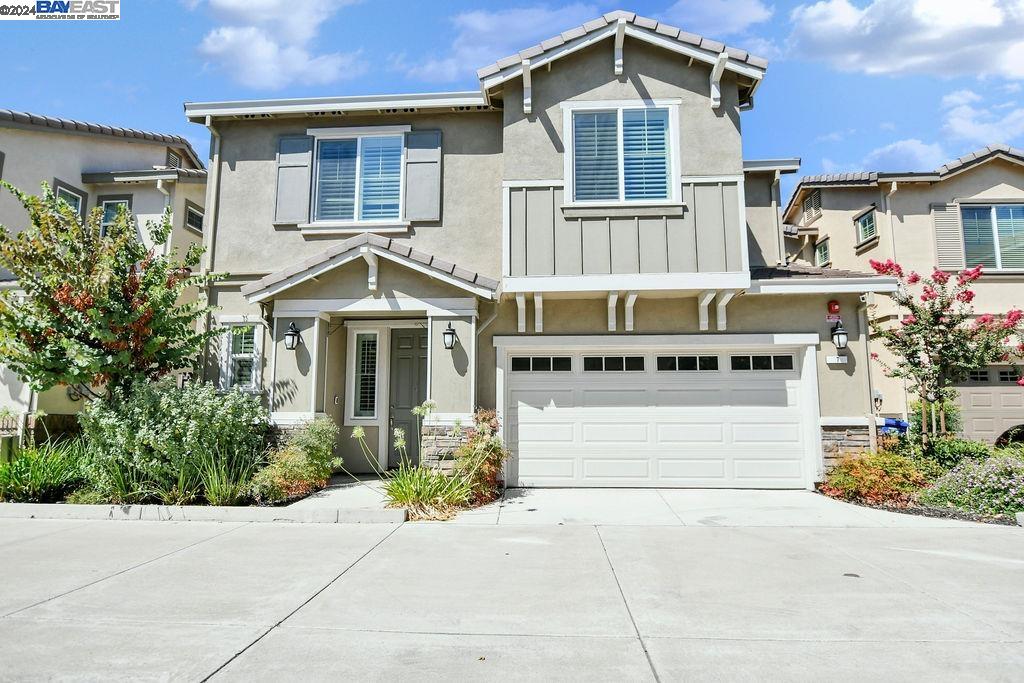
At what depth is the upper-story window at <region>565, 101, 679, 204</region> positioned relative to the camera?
9.16 meters

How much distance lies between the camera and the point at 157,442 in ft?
24.2

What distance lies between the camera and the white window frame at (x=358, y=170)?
992 cm

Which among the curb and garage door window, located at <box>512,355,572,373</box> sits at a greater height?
garage door window, located at <box>512,355,572,373</box>

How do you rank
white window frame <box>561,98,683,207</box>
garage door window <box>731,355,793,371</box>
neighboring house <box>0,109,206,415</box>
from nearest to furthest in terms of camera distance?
white window frame <box>561,98,683,207</box>, garage door window <box>731,355,793,371</box>, neighboring house <box>0,109,206,415</box>

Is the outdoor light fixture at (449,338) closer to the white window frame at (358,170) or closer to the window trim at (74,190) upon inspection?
the white window frame at (358,170)

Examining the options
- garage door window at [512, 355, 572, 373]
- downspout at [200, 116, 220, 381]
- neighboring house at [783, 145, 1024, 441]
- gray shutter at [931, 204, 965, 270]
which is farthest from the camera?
gray shutter at [931, 204, 965, 270]

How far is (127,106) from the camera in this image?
44.5 ft

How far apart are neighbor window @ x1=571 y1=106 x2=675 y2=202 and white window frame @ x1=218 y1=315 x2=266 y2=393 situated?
539 centimetres

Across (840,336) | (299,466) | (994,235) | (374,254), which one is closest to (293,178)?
(374,254)

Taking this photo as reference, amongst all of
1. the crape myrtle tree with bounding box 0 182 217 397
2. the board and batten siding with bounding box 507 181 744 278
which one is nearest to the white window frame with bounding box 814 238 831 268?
the board and batten siding with bounding box 507 181 744 278

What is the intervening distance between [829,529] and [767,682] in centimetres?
426

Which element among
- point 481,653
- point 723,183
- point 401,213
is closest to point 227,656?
point 481,653

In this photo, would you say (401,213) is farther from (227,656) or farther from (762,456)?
(227,656)

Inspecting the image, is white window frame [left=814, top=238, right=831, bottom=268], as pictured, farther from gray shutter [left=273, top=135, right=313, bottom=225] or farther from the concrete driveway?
gray shutter [left=273, top=135, right=313, bottom=225]
